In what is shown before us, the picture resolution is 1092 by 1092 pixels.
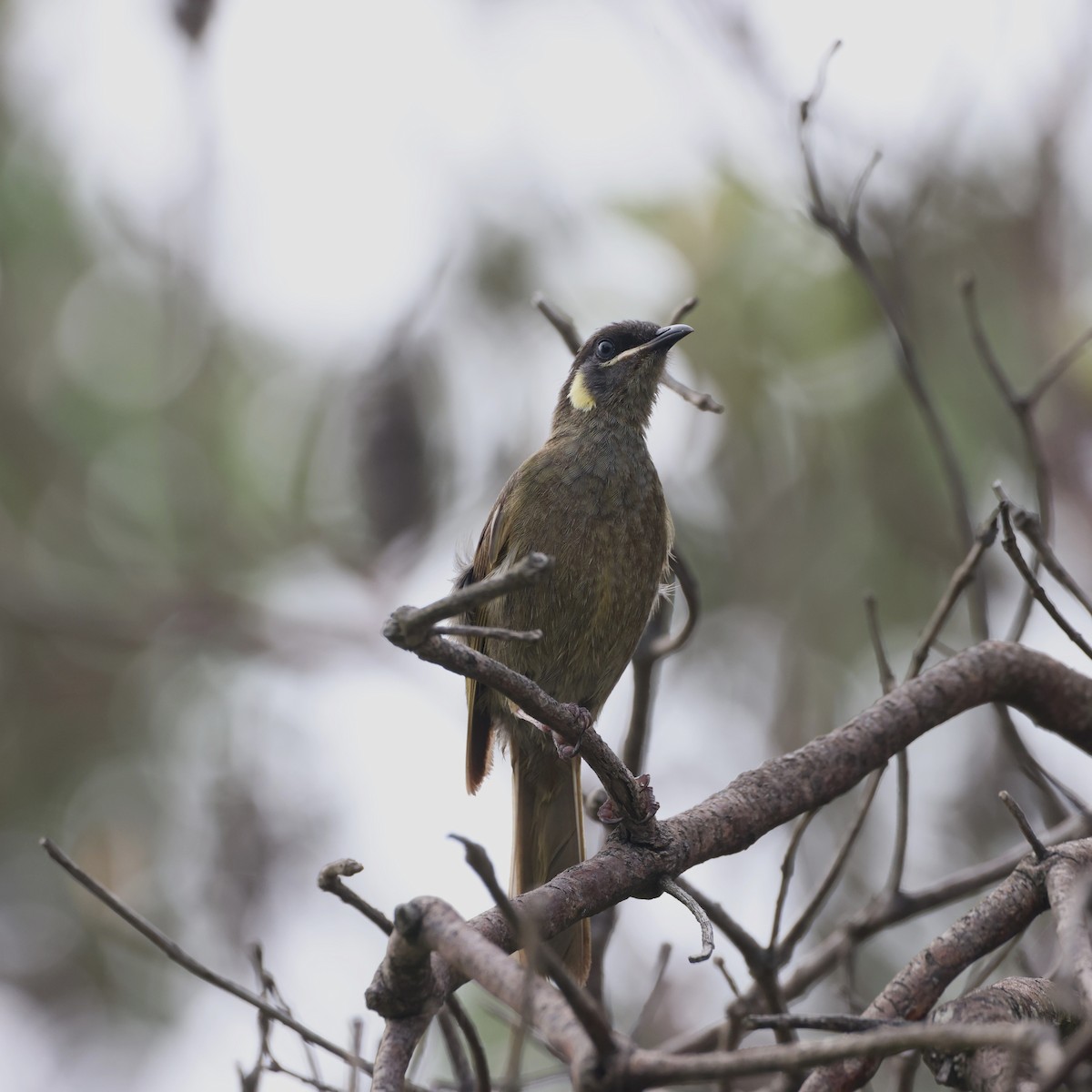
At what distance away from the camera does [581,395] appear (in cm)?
492

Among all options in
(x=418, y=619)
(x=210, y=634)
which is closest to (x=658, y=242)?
(x=210, y=634)

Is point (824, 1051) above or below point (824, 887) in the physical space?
below

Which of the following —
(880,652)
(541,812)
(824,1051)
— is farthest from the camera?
(541,812)

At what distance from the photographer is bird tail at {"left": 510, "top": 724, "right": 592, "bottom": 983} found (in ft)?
13.6

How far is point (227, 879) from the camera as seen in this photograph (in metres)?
7.18

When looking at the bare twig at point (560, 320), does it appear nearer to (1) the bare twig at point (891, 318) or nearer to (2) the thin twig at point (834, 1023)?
(1) the bare twig at point (891, 318)

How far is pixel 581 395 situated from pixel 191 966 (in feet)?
9.25

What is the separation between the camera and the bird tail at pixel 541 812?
414cm

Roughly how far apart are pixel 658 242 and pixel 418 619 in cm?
671

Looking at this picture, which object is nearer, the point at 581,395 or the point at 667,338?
the point at 667,338

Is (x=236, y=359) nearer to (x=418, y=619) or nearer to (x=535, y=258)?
(x=535, y=258)

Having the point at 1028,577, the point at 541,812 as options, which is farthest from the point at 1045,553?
the point at 541,812

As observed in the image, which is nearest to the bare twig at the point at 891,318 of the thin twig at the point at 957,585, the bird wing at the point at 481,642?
the thin twig at the point at 957,585

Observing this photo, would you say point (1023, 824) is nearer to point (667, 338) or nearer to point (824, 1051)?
point (824, 1051)
